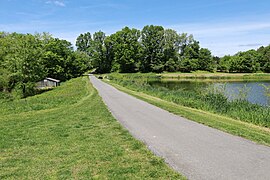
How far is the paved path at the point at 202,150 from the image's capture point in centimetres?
532

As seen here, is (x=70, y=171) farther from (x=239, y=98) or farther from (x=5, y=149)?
(x=239, y=98)

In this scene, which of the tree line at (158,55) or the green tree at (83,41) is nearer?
the tree line at (158,55)

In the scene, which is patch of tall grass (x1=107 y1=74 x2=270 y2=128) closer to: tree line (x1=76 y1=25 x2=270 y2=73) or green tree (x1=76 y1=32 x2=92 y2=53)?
tree line (x1=76 y1=25 x2=270 y2=73)

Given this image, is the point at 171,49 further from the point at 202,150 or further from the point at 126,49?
the point at 202,150

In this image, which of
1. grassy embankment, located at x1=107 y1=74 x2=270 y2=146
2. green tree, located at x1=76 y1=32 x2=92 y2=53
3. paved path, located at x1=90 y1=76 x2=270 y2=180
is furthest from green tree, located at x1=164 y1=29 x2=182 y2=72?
paved path, located at x1=90 y1=76 x2=270 y2=180

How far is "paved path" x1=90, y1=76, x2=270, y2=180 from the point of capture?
5.32m

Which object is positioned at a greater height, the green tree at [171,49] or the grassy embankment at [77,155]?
the green tree at [171,49]

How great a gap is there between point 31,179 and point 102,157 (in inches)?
71.5

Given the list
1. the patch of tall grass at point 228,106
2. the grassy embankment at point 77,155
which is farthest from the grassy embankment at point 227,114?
the grassy embankment at point 77,155

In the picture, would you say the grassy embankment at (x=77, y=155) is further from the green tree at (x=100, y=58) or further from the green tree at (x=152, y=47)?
the green tree at (x=100, y=58)

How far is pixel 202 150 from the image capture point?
6.82m

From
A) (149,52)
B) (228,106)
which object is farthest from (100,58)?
(228,106)

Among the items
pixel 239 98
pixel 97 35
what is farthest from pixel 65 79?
pixel 239 98

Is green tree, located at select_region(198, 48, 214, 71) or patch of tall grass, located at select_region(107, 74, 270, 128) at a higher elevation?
green tree, located at select_region(198, 48, 214, 71)
